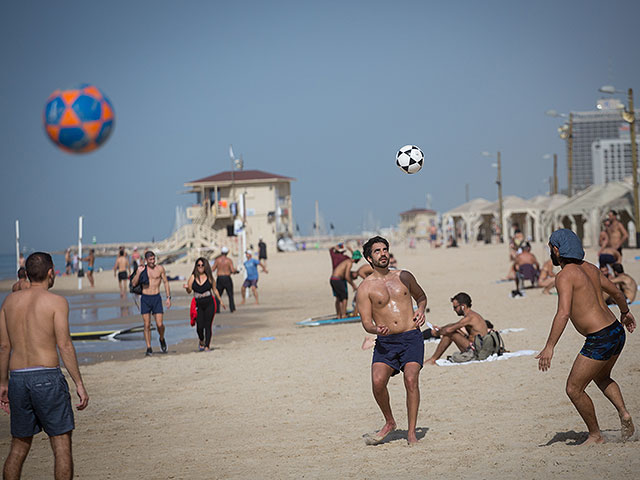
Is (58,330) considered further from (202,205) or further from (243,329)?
(202,205)

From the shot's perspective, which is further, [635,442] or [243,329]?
[243,329]

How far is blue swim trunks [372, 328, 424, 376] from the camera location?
6070mm

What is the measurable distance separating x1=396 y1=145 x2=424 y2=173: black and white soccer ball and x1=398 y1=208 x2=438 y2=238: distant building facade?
8660cm

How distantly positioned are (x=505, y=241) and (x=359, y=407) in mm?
44193

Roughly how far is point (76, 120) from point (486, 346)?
220 inches

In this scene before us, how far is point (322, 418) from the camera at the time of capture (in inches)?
286

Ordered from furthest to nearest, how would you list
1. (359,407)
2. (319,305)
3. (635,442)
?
(319,305)
(359,407)
(635,442)

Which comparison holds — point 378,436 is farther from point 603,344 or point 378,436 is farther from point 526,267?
point 526,267

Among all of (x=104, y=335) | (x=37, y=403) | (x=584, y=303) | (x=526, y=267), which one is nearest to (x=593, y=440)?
(x=584, y=303)

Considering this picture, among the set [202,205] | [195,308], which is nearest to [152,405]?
[195,308]

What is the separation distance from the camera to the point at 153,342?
1431cm

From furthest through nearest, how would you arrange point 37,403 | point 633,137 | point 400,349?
point 633,137
point 400,349
point 37,403

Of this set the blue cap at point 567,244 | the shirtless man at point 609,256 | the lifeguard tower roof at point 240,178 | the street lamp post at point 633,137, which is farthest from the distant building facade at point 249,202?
the blue cap at point 567,244

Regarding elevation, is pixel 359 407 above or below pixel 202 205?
below
